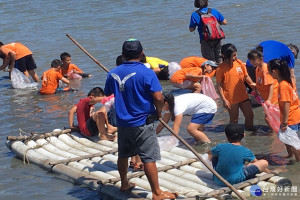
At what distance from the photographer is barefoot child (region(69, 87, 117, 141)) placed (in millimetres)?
8141

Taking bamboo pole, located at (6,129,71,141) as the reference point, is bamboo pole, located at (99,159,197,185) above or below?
above

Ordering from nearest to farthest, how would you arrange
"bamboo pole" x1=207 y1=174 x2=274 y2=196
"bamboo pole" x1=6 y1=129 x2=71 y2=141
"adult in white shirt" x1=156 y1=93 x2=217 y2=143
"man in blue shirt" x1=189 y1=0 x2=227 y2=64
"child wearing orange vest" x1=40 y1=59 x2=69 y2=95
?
"bamboo pole" x1=207 y1=174 x2=274 y2=196 → "adult in white shirt" x1=156 y1=93 x2=217 y2=143 → "bamboo pole" x1=6 y1=129 x2=71 y2=141 → "man in blue shirt" x1=189 y1=0 x2=227 y2=64 → "child wearing orange vest" x1=40 y1=59 x2=69 y2=95

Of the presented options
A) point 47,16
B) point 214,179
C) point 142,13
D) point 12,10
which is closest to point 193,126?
point 214,179

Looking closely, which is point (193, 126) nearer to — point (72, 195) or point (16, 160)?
point (72, 195)

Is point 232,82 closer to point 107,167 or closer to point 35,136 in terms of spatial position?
point 107,167

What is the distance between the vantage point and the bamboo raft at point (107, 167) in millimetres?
6301

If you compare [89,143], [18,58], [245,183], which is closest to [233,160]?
[245,183]

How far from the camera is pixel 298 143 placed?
6.76 metres

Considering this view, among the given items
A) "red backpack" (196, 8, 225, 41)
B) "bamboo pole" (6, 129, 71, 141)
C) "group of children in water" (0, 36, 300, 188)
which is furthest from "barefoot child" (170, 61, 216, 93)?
"bamboo pole" (6, 129, 71, 141)

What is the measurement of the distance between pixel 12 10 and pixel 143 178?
17.1 metres

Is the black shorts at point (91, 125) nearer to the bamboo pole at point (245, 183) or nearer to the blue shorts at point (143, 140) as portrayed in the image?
the blue shorts at point (143, 140)

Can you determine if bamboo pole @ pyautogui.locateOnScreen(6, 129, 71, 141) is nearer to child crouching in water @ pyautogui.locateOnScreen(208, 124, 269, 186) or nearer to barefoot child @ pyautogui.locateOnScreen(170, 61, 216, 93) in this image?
barefoot child @ pyautogui.locateOnScreen(170, 61, 216, 93)

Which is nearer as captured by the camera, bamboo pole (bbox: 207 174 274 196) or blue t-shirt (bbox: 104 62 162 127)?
blue t-shirt (bbox: 104 62 162 127)

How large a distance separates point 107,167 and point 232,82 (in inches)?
83.6
